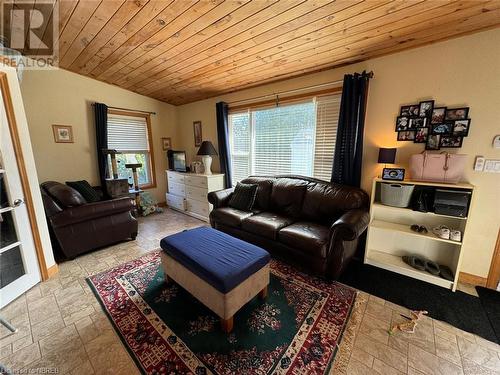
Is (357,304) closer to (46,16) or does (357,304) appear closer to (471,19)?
(471,19)

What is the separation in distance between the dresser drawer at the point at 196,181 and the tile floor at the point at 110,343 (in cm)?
219

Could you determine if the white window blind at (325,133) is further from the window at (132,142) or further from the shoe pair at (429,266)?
the window at (132,142)

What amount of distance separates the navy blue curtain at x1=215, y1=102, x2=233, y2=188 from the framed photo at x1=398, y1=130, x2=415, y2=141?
2582mm

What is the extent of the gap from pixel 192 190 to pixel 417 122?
137 inches

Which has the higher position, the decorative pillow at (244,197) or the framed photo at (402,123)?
the framed photo at (402,123)

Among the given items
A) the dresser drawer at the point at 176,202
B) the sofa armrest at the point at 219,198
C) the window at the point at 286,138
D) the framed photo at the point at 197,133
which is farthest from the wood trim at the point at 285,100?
the dresser drawer at the point at 176,202

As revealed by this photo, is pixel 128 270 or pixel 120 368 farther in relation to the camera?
pixel 128 270

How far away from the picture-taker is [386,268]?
7.63ft

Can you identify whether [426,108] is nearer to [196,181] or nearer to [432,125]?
[432,125]

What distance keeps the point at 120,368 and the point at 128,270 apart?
1.17 meters

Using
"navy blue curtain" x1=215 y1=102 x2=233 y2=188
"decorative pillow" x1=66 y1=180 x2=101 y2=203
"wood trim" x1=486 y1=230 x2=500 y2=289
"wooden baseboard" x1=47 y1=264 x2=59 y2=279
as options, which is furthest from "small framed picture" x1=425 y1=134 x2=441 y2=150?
"decorative pillow" x1=66 y1=180 x2=101 y2=203

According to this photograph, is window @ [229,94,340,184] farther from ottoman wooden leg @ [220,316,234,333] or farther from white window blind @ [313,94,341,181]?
ottoman wooden leg @ [220,316,234,333]

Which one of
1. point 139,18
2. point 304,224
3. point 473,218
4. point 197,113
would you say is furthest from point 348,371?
point 197,113

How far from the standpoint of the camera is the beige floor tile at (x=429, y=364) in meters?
1.29
